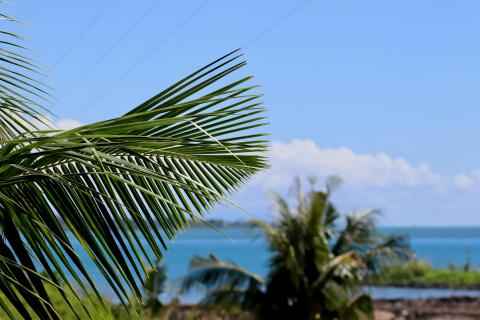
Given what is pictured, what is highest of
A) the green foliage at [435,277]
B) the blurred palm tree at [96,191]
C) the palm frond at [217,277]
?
the blurred palm tree at [96,191]

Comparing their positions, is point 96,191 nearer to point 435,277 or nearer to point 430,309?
point 430,309

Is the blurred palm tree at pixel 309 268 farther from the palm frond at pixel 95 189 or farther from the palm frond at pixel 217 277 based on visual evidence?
→ the palm frond at pixel 95 189

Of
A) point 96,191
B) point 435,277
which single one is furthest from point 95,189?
point 435,277

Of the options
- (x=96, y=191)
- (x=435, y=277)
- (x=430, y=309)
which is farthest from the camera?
(x=435, y=277)

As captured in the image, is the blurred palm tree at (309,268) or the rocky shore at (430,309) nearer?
the blurred palm tree at (309,268)

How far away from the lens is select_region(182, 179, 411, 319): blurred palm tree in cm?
1578

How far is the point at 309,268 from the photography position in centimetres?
1619

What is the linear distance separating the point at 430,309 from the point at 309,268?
17.1 meters

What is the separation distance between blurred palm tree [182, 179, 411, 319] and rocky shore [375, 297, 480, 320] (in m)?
12.5

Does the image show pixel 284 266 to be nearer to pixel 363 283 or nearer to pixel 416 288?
pixel 363 283

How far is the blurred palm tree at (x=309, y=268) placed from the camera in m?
15.8

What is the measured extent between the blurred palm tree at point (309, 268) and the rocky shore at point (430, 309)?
40.9 ft

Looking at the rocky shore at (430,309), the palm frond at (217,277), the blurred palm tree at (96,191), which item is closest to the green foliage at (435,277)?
the rocky shore at (430,309)

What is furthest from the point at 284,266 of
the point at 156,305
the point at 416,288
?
the point at 416,288
